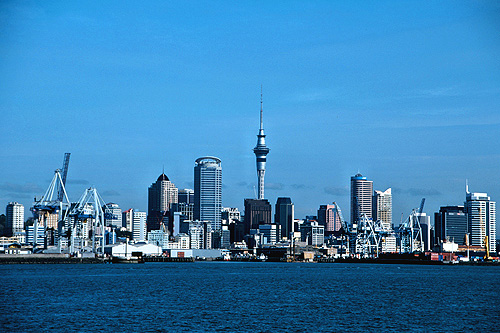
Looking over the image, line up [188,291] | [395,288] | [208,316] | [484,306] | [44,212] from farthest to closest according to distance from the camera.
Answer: [44,212] < [395,288] < [188,291] < [484,306] < [208,316]

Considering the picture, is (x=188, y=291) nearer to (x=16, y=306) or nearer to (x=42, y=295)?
(x=42, y=295)

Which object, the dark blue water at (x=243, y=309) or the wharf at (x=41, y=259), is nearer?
the dark blue water at (x=243, y=309)

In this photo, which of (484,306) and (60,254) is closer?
(484,306)

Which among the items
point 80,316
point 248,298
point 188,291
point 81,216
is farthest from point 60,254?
point 80,316

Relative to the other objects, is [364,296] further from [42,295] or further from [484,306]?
[42,295]

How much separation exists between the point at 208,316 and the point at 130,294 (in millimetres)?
21282

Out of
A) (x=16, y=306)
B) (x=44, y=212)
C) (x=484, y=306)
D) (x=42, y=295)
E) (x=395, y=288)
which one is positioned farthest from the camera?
(x=44, y=212)

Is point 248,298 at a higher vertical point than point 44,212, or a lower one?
lower

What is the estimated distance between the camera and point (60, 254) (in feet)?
598

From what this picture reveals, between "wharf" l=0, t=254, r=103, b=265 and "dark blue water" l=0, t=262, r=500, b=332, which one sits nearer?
"dark blue water" l=0, t=262, r=500, b=332

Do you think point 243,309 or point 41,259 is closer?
point 243,309

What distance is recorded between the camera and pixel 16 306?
5966 cm

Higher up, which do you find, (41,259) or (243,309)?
(41,259)

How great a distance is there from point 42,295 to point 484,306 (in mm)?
38689
